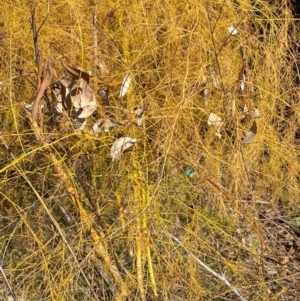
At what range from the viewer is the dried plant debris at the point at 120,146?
7.27 ft

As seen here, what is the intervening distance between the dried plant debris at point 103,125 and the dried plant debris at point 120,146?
0.20 ft

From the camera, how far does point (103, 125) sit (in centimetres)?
227

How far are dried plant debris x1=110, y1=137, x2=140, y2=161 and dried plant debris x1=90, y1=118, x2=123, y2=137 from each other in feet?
0.20

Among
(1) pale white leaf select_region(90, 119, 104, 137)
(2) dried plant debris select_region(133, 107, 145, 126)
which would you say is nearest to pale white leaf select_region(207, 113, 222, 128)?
(2) dried plant debris select_region(133, 107, 145, 126)

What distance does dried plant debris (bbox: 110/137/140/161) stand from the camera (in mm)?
2215

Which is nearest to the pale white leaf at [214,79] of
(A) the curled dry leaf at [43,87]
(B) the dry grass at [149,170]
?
(B) the dry grass at [149,170]

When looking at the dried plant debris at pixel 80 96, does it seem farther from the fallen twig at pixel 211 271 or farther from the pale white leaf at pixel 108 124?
the fallen twig at pixel 211 271

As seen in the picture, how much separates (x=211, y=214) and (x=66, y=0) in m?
0.92

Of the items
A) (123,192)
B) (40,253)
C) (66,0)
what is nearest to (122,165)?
(123,192)

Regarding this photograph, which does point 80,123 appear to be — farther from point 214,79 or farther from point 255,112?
point 255,112

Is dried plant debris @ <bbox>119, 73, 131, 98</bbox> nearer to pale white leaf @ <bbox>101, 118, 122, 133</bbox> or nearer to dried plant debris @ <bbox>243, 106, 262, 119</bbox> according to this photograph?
pale white leaf @ <bbox>101, 118, 122, 133</bbox>

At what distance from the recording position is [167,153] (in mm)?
2248

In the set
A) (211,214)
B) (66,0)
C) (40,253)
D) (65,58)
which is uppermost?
(66,0)

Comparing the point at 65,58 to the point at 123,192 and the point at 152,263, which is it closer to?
the point at 123,192
